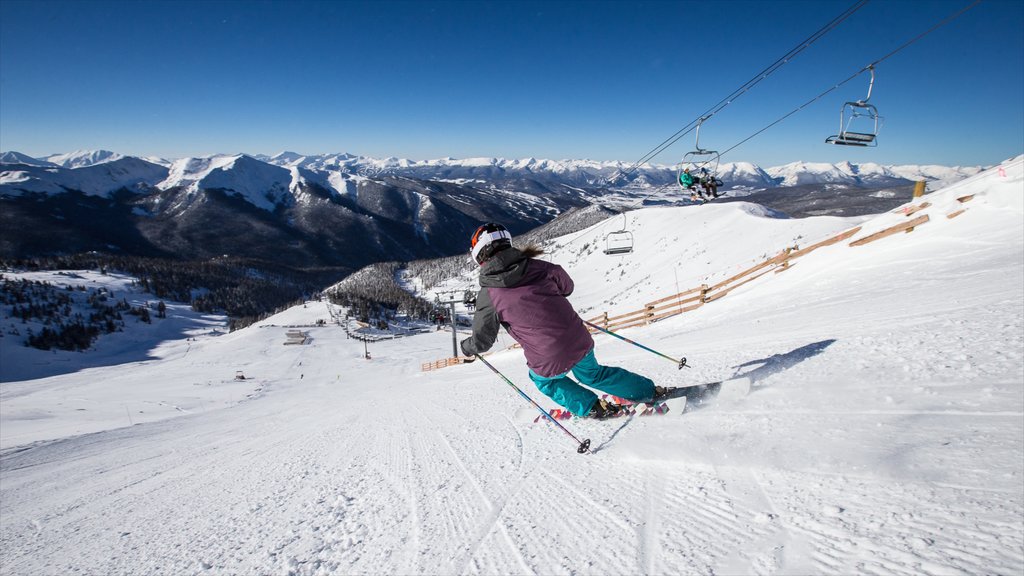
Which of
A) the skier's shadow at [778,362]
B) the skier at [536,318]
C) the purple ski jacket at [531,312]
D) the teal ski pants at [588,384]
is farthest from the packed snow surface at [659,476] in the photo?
the purple ski jacket at [531,312]

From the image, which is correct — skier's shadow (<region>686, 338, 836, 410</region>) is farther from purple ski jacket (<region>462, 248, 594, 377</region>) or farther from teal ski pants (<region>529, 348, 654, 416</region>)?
purple ski jacket (<region>462, 248, 594, 377</region>)

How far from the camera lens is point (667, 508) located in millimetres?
2842

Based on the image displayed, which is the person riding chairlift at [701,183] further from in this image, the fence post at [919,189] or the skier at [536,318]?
the skier at [536,318]

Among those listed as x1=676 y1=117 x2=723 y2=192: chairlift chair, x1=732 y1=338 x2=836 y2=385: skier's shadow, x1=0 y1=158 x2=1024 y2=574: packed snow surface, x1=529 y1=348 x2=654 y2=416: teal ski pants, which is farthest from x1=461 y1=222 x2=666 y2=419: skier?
x1=676 y1=117 x2=723 y2=192: chairlift chair

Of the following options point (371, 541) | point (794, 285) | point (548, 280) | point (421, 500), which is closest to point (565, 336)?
point (548, 280)

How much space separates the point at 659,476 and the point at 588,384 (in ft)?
4.17

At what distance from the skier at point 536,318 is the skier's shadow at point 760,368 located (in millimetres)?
858

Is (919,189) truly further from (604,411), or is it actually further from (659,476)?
(659,476)

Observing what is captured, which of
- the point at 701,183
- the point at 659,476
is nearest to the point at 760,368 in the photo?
the point at 659,476

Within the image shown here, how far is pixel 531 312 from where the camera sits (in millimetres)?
3875

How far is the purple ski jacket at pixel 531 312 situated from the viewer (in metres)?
3.75

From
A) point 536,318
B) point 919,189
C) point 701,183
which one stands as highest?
point 701,183

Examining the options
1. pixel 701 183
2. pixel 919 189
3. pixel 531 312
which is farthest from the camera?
pixel 919 189

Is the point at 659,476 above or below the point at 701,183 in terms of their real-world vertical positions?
below
